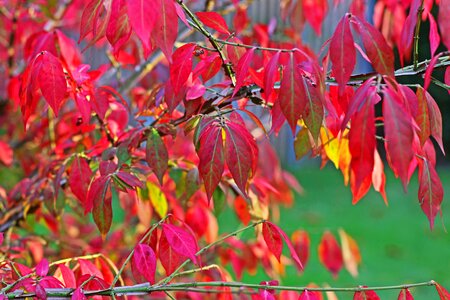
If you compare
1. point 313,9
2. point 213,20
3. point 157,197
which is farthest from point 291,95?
point 313,9

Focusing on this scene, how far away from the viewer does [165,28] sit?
77 cm

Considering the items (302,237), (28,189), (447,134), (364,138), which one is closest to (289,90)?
(364,138)

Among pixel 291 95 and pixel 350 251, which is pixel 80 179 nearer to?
pixel 291 95

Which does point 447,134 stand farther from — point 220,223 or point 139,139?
point 139,139

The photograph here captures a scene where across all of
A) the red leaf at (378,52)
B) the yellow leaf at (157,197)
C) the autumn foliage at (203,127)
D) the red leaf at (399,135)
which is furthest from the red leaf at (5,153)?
the red leaf at (399,135)

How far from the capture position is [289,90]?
2.79 feet

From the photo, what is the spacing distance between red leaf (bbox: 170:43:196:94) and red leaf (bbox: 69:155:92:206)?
0.32 metres

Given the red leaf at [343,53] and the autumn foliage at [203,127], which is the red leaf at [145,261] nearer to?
the autumn foliage at [203,127]

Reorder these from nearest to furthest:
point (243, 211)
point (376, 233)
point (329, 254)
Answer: point (243, 211) < point (329, 254) < point (376, 233)

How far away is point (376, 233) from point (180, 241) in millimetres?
3791

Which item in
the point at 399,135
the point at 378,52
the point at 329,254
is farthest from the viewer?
the point at 329,254

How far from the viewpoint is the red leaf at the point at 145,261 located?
3.34 feet

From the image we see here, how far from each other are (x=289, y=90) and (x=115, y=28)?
10.3 inches

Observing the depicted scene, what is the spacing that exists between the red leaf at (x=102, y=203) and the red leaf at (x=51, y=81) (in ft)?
0.49
